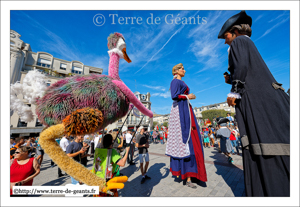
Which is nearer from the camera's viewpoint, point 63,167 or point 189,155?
point 63,167

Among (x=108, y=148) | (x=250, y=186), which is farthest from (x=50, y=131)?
(x=250, y=186)

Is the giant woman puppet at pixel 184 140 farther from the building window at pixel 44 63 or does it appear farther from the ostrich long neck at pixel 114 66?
the building window at pixel 44 63

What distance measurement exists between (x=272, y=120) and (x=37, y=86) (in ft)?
8.44

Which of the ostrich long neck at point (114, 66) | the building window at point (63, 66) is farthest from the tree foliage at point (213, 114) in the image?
the ostrich long neck at point (114, 66)

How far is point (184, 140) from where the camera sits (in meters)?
2.52

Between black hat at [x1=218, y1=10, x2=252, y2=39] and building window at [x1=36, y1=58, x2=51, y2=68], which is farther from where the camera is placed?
building window at [x1=36, y1=58, x2=51, y2=68]

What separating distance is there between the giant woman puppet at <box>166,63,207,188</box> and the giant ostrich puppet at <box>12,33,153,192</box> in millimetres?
1676

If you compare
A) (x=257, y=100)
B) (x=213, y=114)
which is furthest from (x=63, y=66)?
(x=213, y=114)

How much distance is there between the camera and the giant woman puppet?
2475 mm

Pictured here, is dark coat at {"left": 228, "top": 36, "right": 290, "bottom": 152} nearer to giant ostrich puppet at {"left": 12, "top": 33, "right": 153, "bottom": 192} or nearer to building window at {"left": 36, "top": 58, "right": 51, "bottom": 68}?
giant ostrich puppet at {"left": 12, "top": 33, "right": 153, "bottom": 192}

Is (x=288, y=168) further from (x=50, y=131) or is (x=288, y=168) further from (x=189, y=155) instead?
(x=50, y=131)

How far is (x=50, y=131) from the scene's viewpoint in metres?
0.97

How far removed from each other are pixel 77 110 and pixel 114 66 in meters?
0.90

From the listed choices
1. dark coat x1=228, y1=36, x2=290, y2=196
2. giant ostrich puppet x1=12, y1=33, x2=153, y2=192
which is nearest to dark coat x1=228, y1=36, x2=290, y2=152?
dark coat x1=228, y1=36, x2=290, y2=196
